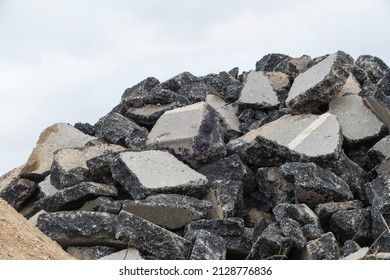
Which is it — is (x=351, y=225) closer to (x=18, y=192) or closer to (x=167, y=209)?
(x=167, y=209)

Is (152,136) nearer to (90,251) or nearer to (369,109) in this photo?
(90,251)

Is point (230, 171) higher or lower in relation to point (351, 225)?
higher

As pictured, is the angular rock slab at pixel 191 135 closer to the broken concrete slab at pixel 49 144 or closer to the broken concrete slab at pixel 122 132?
the broken concrete slab at pixel 122 132

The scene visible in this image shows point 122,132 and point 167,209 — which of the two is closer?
point 167,209

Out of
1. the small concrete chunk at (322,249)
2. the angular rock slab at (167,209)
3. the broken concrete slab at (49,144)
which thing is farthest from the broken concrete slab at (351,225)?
the broken concrete slab at (49,144)

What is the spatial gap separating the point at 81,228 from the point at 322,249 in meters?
2.22

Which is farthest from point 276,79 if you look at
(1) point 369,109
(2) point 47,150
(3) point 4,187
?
(3) point 4,187

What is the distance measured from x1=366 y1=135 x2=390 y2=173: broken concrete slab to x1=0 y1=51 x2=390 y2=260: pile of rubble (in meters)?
0.01

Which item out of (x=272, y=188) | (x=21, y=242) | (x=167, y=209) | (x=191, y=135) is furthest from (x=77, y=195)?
(x=272, y=188)

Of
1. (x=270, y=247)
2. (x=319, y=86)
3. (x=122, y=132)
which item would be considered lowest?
(x=270, y=247)

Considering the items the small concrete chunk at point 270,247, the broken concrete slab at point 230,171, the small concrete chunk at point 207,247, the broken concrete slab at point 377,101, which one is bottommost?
the small concrete chunk at point 270,247

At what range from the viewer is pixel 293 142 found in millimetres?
7617

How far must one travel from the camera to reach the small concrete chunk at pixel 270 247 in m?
6.18

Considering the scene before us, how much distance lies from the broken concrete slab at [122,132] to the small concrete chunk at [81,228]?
1.72 metres
